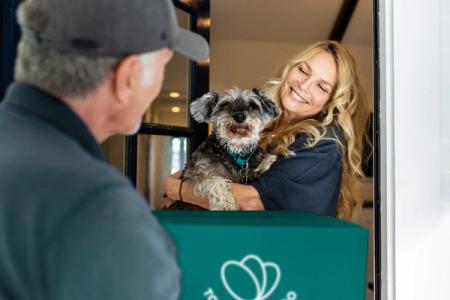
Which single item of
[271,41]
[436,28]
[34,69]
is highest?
[271,41]

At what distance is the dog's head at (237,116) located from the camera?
6.04 feet

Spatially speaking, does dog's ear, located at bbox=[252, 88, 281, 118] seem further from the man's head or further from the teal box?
the man's head

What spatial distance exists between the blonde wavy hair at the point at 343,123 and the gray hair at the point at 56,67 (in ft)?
3.75

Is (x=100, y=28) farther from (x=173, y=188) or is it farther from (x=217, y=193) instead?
(x=173, y=188)

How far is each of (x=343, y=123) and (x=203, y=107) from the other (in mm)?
561

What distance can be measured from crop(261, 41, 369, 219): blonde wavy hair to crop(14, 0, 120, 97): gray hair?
3.75ft

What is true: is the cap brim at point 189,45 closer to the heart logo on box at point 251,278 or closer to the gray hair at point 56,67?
the gray hair at point 56,67

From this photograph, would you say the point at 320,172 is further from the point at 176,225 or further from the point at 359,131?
the point at 176,225

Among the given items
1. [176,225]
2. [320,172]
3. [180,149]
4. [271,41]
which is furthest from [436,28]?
[271,41]

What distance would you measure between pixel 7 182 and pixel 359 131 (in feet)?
4.77

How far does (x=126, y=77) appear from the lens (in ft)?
2.01

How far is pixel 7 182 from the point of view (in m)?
0.54

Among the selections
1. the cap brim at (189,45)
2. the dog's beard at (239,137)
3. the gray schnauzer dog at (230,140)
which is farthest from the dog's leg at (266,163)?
the cap brim at (189,45)

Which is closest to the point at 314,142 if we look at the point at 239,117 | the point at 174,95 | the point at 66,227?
the point at 239,117
